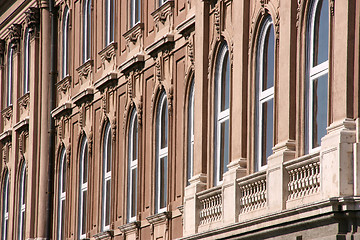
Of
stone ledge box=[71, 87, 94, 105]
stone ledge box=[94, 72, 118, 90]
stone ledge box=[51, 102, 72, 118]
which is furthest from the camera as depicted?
stone ledge box=[51, 102, 72, 118]

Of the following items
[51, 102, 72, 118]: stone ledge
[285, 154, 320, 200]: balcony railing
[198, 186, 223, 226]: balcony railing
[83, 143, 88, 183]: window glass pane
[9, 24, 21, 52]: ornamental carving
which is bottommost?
[285, 154, 320, 200]: balcony railing

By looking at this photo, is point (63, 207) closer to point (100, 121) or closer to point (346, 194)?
point (100, 121)

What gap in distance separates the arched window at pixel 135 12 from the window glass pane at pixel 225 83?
259 inches

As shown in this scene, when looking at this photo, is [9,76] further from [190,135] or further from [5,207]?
[190,135]

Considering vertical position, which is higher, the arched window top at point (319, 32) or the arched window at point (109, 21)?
the arched window at point (109, 21)

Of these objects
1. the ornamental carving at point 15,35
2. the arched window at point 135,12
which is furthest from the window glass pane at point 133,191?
the ornamental carving at point 15,35

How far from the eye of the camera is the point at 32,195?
3700 cm

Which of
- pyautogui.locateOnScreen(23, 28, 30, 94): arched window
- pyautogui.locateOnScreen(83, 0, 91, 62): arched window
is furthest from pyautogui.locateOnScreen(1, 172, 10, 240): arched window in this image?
pyautogui.locateOnScreen(83, 0, 91, 62): arched window

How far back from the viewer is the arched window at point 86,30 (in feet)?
111

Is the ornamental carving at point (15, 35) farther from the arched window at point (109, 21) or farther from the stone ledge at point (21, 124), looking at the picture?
the arched window at point (109, 21)

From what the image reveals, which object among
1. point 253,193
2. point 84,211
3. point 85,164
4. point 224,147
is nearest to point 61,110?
point 85,164

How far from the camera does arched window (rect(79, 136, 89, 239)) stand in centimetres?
3328

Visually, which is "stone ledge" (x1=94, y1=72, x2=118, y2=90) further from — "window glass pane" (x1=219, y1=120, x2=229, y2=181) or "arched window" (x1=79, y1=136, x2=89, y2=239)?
"window glass pane" (x1=219, y1=120, x2=229, y2=181)

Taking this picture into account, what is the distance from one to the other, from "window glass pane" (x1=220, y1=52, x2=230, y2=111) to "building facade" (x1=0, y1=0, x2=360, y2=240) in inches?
1.6
